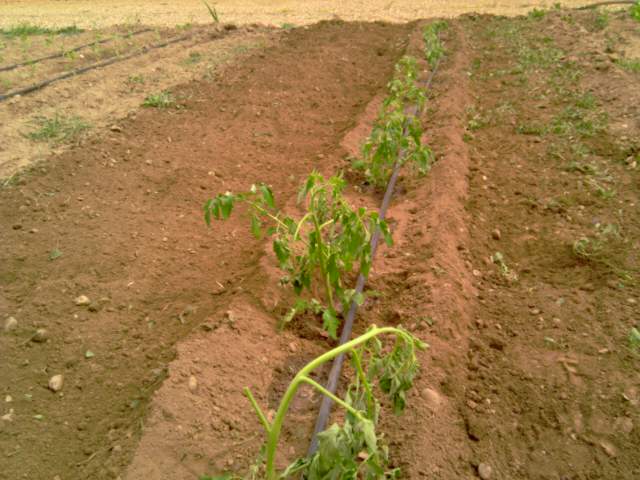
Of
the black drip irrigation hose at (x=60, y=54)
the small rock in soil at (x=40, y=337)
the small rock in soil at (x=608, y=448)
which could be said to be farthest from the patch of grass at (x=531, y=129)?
the black drip irrigation hose at (x=60, y=54)

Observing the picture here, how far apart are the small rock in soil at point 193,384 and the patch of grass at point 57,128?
12.1ft

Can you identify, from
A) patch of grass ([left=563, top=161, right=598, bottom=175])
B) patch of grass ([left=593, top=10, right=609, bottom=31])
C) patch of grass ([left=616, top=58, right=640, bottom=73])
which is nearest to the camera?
patch of grass ([left=563, top=161, right=598, bottom=175])

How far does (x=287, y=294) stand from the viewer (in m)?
2.96

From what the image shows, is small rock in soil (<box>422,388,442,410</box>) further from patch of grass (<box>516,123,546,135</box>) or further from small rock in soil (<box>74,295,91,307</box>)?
patch of grass (<box>516,123,546,135</box>)

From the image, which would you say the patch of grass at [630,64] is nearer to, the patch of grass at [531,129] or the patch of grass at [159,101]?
the patch of grass at [531,129]

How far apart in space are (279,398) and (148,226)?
1.97 m

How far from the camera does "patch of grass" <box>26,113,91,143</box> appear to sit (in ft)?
16.5

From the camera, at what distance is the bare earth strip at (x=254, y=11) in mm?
10664

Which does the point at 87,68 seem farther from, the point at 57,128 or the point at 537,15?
the point at 537,15

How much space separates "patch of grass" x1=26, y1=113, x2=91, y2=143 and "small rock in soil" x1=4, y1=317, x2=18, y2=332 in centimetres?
270

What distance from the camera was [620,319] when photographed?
2646mm

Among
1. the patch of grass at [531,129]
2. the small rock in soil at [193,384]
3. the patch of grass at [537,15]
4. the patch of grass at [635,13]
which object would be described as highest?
the patch of grass at [635,13]

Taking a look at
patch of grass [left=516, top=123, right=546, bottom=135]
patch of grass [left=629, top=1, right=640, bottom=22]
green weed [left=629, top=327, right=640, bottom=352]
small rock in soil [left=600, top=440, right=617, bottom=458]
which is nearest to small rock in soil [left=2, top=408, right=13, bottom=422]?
small rock in soil [left=600, top=440, right=617, bottom=458]

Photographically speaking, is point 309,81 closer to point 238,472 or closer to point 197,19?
point 238,472
